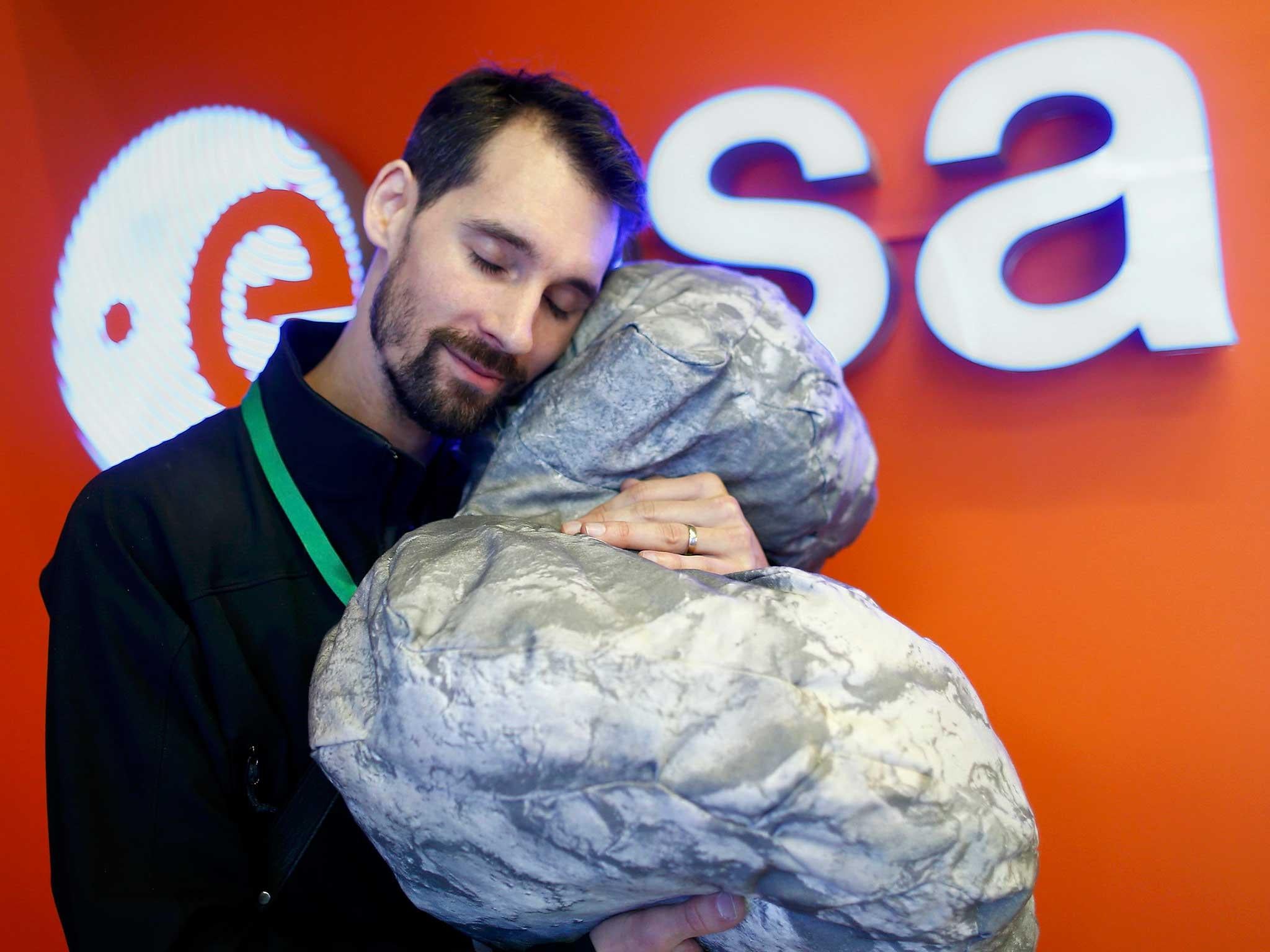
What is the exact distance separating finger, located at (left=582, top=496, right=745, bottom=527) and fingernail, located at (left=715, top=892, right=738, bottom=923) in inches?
14.6

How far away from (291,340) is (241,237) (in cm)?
76

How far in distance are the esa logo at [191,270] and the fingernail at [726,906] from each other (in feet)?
5.21

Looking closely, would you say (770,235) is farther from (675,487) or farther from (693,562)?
(693,562)

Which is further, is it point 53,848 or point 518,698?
point 53,848

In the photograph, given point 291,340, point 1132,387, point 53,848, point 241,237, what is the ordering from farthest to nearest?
point 241,237, point 1132,387, point 291,340, point 53,848

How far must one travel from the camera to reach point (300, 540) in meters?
1.23

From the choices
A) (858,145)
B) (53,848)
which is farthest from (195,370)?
(858,145)

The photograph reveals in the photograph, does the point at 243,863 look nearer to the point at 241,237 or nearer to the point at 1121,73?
the point at 241,237

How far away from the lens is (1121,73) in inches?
58.7

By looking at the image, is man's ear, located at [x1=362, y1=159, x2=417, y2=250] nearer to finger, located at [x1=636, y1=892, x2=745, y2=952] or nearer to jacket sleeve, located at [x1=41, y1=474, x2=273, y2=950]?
jacket sleeve, located at [x1=41, y1=474, x2=273, y2=950]

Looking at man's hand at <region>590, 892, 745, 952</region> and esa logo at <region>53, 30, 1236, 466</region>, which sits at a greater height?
esa logo at <region>53, 30, 1236, 466</region>

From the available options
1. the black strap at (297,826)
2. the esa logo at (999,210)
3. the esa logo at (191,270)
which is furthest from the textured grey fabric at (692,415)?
the esa logo at (191,270)

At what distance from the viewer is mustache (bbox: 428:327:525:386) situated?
1.24m

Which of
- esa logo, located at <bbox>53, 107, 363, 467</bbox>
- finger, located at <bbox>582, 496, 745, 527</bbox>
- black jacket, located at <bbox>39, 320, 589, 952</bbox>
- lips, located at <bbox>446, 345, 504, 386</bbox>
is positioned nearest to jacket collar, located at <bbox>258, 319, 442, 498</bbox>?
black jacket, located at <bbox>39, 320, 589, 952</bbox>
